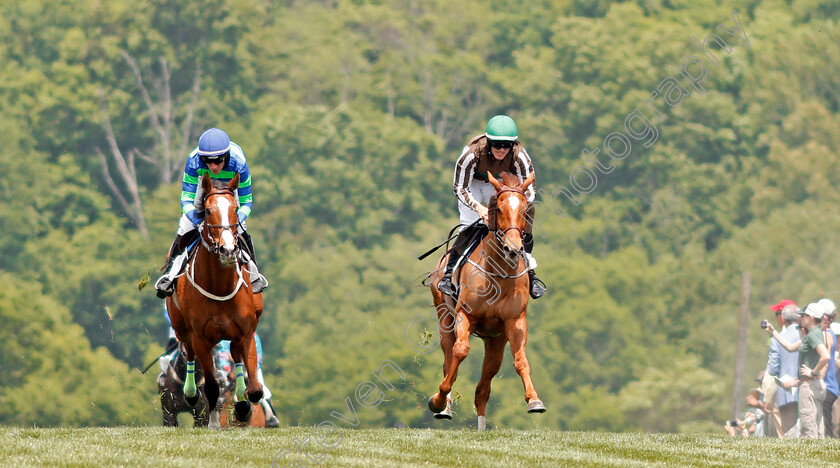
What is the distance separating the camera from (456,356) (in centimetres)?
1452

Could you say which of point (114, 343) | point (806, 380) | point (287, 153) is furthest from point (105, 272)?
point (806, 380)

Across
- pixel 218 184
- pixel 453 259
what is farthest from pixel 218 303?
pixel 453 259

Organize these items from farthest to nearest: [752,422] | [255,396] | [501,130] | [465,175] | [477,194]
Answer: [752,422], [477,194], [465,175], [501,130], [255,396]

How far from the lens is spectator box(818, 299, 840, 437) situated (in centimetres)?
1908

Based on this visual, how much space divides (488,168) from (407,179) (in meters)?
48.8

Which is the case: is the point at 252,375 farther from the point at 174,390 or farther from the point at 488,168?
the point at 174,390

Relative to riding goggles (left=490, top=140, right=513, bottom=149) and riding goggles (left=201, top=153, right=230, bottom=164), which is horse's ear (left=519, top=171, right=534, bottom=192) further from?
riding goggles (left=201, top=153, right=230, bottom=164)

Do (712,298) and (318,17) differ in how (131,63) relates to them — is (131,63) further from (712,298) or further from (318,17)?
→ (712,298)

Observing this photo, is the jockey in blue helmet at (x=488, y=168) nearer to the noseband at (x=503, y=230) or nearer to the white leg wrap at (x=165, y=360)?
the noseband at (x=503, y=230)

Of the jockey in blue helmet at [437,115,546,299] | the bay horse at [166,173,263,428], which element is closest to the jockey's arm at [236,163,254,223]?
the bay horse at [166,173,263,428]

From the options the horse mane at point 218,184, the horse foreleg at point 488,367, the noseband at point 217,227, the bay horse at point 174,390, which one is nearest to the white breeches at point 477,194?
the horse foreleg at point 488,367

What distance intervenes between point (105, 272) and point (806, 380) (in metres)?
42.0

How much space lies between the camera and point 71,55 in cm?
6372

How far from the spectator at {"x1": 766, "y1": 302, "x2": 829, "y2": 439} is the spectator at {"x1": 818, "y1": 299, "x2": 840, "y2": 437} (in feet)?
0.56
